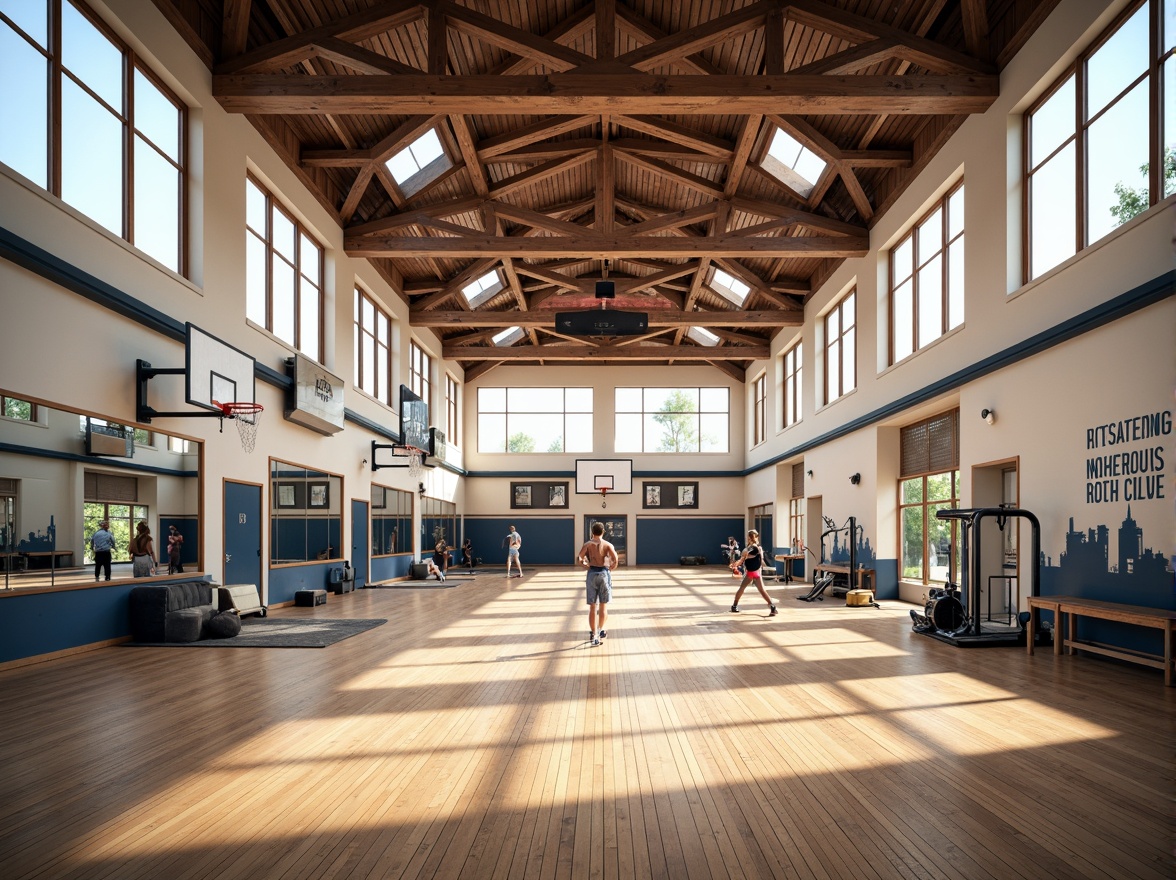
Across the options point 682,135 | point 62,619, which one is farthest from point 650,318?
point 62,619

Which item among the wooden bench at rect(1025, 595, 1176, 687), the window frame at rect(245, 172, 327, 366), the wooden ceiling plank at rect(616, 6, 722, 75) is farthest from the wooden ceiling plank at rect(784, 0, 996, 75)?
the window frame at rect(245, 172, 327, 366)

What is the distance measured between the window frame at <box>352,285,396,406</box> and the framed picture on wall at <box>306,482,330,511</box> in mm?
2446

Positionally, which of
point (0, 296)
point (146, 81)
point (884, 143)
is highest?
point (884, 143)

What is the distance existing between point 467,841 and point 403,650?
5.34m

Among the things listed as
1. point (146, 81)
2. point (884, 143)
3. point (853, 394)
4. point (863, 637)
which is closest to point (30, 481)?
point (146, 81)

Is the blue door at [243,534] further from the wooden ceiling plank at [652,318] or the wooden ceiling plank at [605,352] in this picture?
the wooden ceiling plank at [605,352]

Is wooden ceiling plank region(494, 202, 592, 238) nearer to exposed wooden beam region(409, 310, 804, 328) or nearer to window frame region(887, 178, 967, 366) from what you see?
exposed wooden beam region(409, 310, 804, 328)

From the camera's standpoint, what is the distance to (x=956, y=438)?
12203 mm

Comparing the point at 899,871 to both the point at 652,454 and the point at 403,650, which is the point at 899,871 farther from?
the point at 652,454

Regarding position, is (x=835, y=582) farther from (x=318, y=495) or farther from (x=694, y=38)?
(x=694, y=38)

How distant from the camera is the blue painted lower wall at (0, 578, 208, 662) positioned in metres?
7.05

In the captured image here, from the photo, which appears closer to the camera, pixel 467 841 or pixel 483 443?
pixel 467 841

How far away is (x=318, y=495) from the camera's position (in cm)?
1431

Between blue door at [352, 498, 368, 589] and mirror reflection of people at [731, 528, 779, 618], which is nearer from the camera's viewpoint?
mirror reflection of people at [731, 528, 779, 618]
